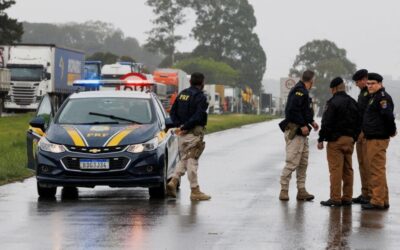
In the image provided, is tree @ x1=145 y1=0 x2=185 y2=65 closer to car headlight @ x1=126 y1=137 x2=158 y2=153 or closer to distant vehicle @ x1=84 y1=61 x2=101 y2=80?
distant vehicle @ x1=84 y1=61 x2=101 y2=80

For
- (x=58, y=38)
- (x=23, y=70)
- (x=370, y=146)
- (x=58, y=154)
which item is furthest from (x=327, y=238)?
(x=58, y=38)

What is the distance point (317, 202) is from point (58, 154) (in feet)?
11.4

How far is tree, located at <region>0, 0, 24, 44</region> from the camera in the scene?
89.2 meters

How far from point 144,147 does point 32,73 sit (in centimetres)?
4213

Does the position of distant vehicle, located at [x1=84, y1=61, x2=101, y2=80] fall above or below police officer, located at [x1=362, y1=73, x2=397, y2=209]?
above

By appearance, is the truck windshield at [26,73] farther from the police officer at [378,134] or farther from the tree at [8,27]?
the police officer at [378,134]

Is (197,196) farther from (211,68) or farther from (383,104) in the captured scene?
(211,68)

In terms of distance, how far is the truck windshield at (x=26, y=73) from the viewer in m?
55.4

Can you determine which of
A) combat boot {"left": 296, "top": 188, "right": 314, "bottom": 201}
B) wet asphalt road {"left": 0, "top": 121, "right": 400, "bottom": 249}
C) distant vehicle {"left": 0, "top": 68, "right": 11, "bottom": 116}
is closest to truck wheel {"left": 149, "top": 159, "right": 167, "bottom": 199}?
wet asphalt road {"left": 0, "top": 121, "right": 400, "bottom": 249}

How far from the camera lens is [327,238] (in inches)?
421

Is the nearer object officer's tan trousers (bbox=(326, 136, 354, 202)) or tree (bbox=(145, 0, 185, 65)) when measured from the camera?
officer's tan trousers (bbox=(326, 136, 354, 202))

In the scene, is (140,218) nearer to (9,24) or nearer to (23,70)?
(23,70)

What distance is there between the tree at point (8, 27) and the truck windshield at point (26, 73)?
32.9 metres

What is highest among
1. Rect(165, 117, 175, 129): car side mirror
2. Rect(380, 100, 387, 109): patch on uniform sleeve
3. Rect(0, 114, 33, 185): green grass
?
Rect(380, 100, 387, 109): patch on uniform sleeve
